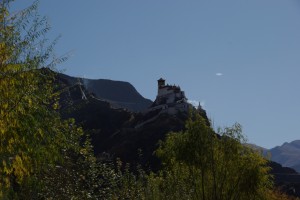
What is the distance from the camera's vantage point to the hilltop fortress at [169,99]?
356 ft

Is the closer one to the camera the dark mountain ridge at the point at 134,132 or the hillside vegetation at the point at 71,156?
the hillside vegetation at the point at 71,156

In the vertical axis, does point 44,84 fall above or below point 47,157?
above

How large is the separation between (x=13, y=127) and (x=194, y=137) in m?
12.6

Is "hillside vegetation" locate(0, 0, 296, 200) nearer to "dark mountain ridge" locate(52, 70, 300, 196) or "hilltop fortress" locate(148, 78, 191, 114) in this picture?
"dark mountain ridge" locate(52, 70, 300, 196)

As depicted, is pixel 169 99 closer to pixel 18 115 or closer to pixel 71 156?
pixel 71 156

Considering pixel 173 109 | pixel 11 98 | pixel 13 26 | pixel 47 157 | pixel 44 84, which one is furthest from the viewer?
pixel 173 109

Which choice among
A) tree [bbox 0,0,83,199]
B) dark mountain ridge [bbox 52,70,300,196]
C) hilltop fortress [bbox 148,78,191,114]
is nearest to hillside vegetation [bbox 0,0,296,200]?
tree [bbox 0,0,83,199]

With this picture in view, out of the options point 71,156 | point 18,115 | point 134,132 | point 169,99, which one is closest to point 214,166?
point 71,156

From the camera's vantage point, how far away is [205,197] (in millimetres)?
18891

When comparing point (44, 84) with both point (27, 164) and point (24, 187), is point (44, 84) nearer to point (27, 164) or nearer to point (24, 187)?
point (24, 187)

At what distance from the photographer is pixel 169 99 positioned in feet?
379

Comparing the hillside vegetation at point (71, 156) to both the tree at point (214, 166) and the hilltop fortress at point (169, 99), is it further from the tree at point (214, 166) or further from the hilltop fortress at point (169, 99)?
the hilltop fortress at point (169, 99)

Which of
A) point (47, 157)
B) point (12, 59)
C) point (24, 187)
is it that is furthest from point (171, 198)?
point (12, 59)

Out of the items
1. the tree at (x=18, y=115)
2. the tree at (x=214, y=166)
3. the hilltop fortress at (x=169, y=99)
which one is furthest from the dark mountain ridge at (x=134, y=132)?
the tree at (x=18, y=115)
